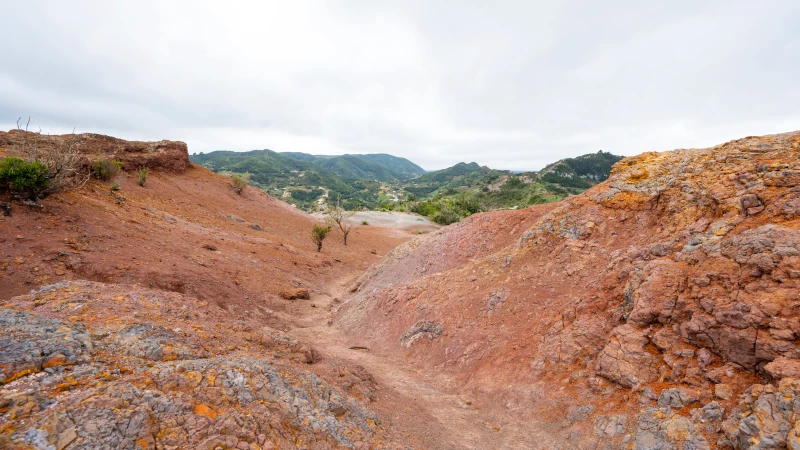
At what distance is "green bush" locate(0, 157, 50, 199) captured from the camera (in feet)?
35.5

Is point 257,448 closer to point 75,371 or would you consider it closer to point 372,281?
point 75,371

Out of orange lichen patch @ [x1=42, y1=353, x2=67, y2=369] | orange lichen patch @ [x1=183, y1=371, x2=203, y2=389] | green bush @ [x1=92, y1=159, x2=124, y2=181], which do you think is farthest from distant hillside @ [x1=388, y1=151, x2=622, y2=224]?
orange lichen patch @ [x1=42, y1=353, x2=67, y2=369]

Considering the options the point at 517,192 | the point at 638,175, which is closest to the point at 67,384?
the point at 638,175

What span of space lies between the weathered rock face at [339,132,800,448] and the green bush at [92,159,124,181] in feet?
70.2

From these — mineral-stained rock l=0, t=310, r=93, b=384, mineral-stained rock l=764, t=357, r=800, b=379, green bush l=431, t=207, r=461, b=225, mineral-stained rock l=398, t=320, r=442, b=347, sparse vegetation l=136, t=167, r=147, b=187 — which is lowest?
mineral-stained rock l=398, t=320, r=442, b=347

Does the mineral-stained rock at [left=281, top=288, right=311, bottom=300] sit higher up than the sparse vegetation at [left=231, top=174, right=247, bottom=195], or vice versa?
the sparse vegetation at [left=231, top=174, right=247, bottom=195]

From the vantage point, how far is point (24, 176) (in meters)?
11.2

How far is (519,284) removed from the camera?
10680 mm

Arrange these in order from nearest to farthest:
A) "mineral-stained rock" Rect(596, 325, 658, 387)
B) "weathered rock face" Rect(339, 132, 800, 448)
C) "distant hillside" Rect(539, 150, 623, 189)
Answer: "weathered rock face" Rect(339, 132, 800, 448)
"mineral-stained rock" Rect(596, 325, 658, 387)
"distant hillside" Rect(539, 150, 623, 189)

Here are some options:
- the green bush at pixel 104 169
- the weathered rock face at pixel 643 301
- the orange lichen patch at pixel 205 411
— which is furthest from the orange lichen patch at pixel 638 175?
the green bush at pixel 104 169

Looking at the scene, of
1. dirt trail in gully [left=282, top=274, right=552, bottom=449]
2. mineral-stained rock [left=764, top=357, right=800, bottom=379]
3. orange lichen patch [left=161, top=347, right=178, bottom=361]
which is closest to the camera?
mineral-stained rock [left=764, top=357, right=800, bottom=379]

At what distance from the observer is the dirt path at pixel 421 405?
6.70 metres

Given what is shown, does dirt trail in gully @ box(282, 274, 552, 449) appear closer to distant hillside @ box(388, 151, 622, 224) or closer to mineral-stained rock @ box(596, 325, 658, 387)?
mineral-stained rock @ box(596, 325, 658, 387)

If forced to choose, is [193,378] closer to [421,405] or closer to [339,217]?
[421,405]
